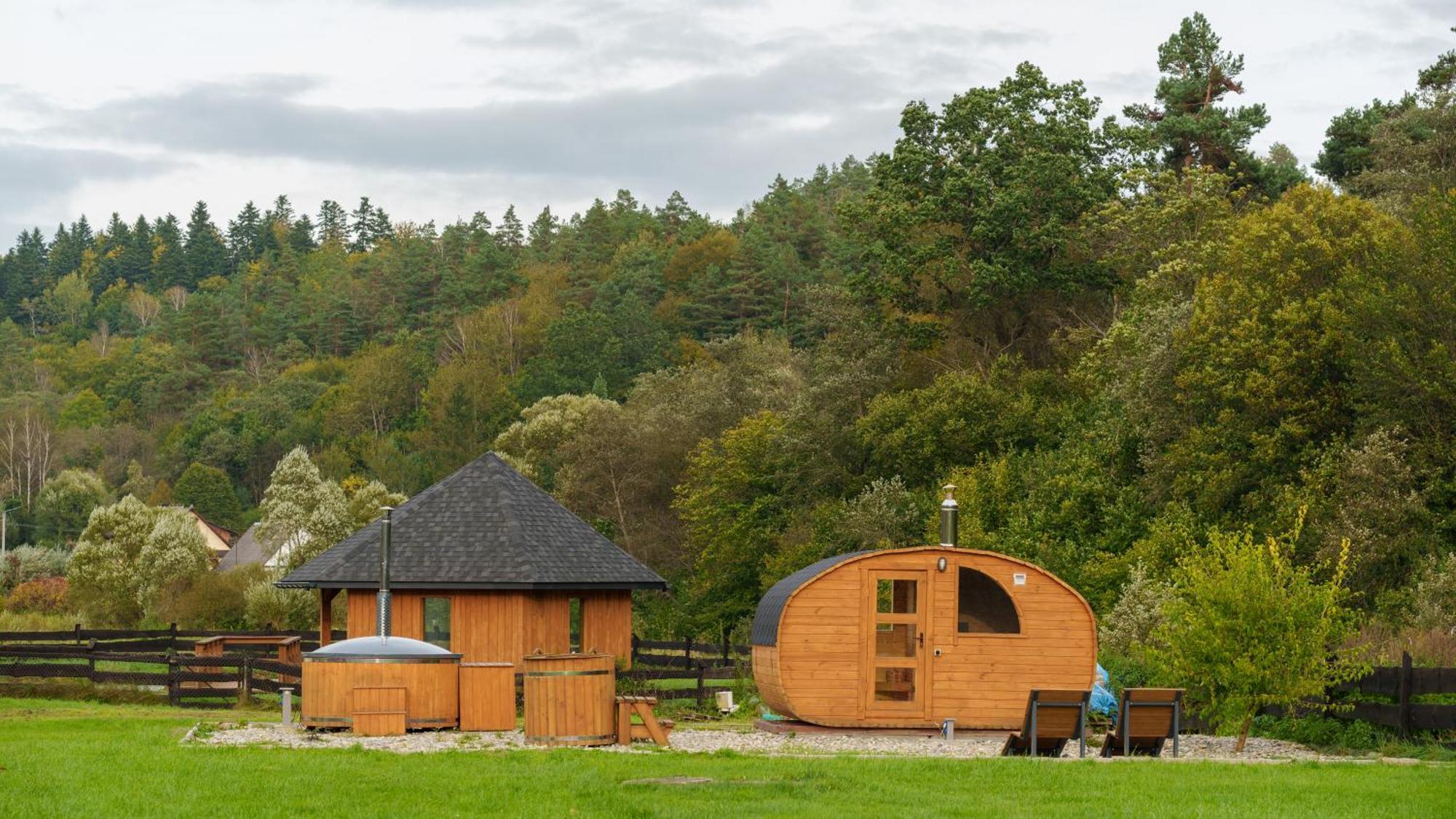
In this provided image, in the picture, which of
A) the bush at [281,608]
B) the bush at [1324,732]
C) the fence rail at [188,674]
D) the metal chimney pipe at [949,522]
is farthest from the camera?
the bush at [281,608]

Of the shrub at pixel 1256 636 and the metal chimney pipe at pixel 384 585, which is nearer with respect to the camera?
the shrub at pixel 1256 636

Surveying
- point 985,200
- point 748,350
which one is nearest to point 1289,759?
point 985,200

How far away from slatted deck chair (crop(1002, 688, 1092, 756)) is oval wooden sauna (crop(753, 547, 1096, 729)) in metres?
3.07

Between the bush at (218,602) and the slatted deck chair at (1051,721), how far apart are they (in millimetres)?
31558

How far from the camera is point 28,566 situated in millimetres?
71125

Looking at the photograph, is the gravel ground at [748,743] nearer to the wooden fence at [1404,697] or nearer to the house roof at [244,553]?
the wooden fence at [1404,697]

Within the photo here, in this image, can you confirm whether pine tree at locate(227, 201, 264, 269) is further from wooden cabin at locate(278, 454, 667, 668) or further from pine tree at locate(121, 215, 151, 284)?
wooden cabin at locate(278, 454, 667, 668)

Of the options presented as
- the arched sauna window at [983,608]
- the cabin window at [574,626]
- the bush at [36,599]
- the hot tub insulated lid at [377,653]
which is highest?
the arched sauna window at [983,608]

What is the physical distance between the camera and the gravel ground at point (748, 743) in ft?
59.0

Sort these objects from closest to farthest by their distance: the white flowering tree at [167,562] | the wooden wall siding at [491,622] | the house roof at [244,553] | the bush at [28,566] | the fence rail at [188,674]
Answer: the fence rail at [188,674]
the wooden wall siding at [491,622]
the white flowering tree at [167,562]
the bush at [28,566]
the house roof at [244,553]

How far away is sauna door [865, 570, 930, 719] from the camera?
21250 mm

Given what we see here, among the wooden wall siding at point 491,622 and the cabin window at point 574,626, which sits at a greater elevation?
the wooden wall siding at point 491,622

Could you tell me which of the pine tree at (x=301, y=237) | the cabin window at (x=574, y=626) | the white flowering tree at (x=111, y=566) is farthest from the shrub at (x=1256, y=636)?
the pine tree at (x=301, y=237)

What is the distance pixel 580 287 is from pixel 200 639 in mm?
73913
